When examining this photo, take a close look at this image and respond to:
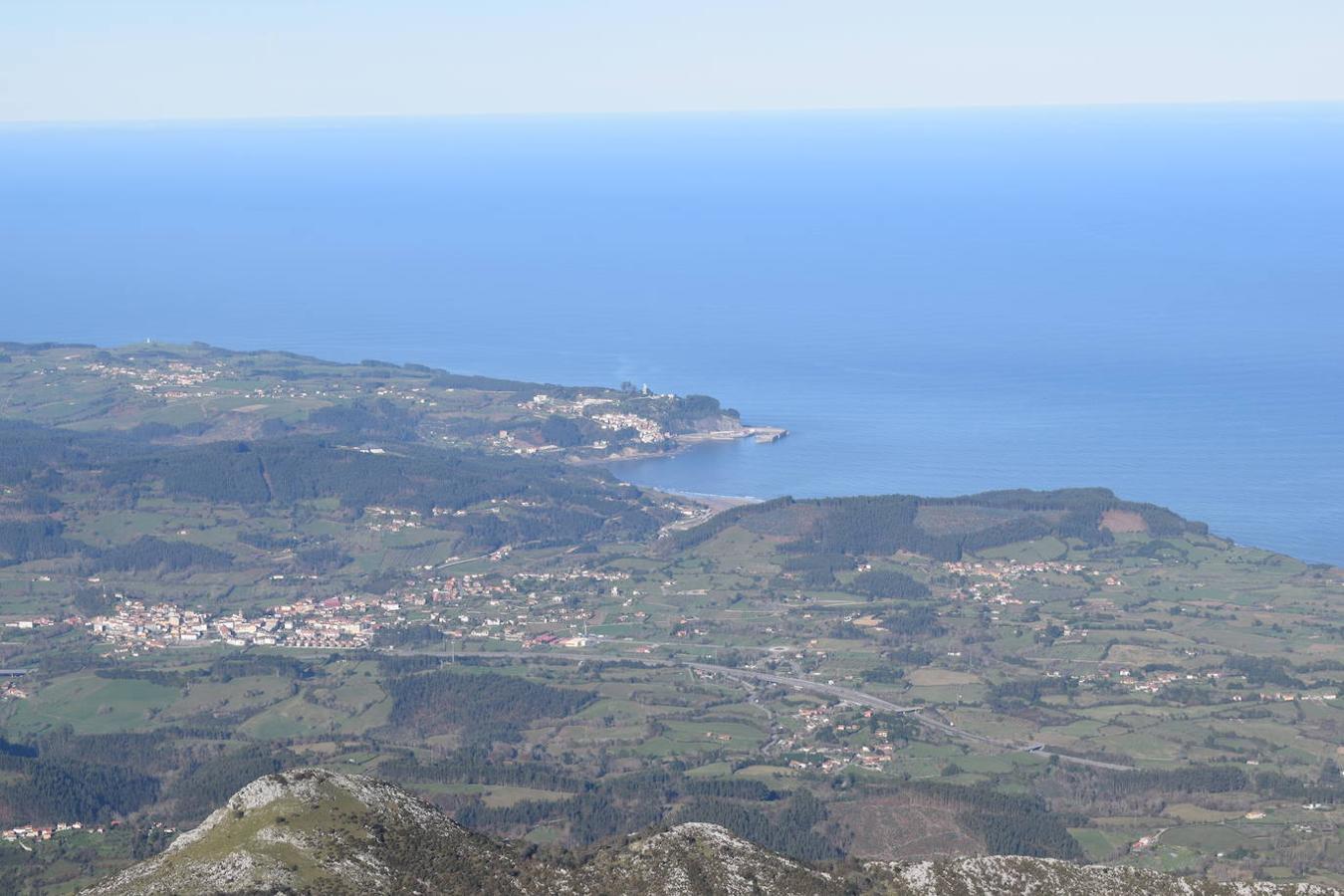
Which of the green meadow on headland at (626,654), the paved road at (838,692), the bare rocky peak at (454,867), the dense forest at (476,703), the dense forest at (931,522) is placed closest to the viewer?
the bare rocky peak at (454,867)

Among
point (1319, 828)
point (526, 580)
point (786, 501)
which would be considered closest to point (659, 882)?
point (1319, 828)

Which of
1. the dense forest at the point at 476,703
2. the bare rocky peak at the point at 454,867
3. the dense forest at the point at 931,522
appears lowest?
the dense forest at the point at 476,703

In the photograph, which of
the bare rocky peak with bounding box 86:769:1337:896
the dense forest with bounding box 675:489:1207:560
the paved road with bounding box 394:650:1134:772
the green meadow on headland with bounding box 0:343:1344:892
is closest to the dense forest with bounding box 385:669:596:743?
the green meadow on headland with bounding box 0:343:1344:892

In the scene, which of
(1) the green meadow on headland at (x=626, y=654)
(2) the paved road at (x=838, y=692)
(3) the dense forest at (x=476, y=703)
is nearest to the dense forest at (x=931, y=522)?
(1) the green meadow on headland at (x=626, y=654)

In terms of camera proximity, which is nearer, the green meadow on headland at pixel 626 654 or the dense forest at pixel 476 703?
the green meadow on headland at pixel 626 654

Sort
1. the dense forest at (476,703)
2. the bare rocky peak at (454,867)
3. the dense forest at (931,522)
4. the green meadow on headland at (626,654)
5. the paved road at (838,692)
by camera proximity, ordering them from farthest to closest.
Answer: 1. the dense forest at (931,522)
2. the dense forest at (476,703)
3. the paved road at (838,692)
4. the green meadow on headland at (626,654)
5. the bare rocky peak at (454,867)

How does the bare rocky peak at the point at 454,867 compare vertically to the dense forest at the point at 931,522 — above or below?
below

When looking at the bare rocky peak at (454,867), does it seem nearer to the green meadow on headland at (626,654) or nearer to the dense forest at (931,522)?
the green meadow on headland at (626,654)

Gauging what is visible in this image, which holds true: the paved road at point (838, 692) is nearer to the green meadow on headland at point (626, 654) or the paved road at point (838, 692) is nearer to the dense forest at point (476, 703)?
the green meadow on headland at point (626, 654)

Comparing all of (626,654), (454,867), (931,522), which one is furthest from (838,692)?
(454,867)

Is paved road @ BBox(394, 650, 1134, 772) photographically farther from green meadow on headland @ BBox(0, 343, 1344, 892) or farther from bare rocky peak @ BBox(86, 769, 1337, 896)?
bare rocky peak @ BBox(86, 769, 1337, 896)
